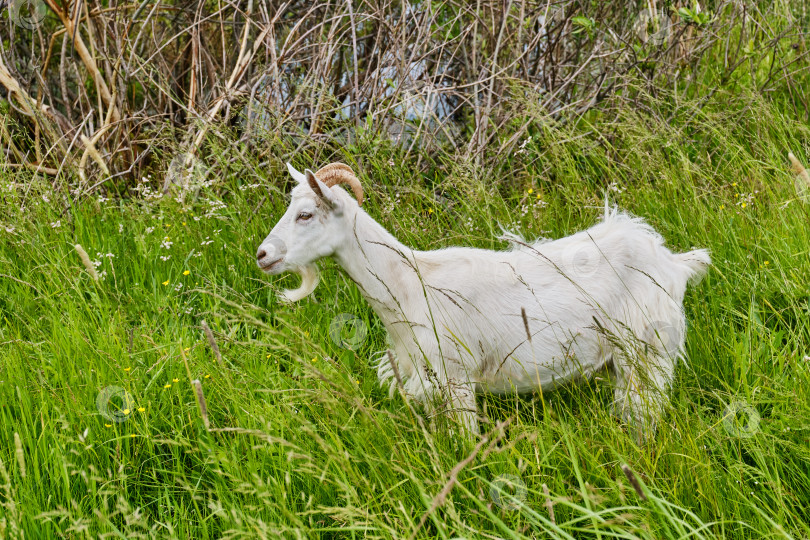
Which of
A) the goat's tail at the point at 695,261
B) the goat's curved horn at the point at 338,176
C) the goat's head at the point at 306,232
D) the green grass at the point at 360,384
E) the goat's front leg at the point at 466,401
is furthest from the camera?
the goat's tail at the point at 695,261

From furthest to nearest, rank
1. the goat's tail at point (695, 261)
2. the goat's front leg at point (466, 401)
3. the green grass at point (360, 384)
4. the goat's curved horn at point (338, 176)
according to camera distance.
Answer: the goat's tail at point (695, 261) < the goat's curved horn at point (338, 176) < the goat's front leg at point (466, 401) < the green grass at point (360, 384)

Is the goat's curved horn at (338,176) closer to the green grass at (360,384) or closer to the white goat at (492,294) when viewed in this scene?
the white goat at (492,294)

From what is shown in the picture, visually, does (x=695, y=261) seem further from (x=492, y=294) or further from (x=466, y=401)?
(x=466, y=401)

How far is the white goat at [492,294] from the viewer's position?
9.15 feet

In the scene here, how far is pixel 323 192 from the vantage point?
8.84 feet

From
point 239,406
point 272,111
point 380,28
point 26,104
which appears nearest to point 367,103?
point 380,28

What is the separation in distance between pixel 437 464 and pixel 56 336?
5.98 feet

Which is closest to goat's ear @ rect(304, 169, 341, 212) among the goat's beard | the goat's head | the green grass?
the goat's head

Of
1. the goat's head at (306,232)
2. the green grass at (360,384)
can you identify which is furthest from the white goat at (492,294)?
the green grass at (360,384)

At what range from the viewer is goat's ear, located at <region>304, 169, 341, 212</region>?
103 inches

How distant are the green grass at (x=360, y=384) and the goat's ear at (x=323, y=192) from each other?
0.46 metres

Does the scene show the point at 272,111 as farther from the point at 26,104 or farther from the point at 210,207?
the point at 26,104

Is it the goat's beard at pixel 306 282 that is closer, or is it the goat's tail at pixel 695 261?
the goat's beard at pixel 306 282

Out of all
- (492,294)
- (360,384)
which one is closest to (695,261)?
(492,294)
